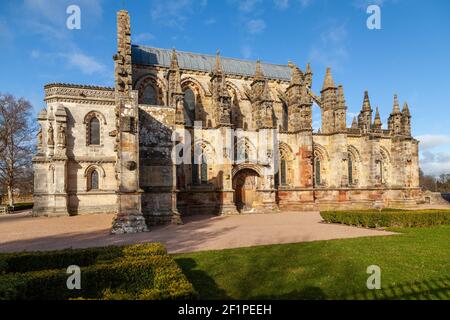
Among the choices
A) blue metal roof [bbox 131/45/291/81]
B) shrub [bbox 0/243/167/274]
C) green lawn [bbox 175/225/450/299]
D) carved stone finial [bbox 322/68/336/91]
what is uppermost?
blue metal roof [bbox 131/45/291/81]

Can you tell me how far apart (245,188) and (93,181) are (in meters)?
14.7

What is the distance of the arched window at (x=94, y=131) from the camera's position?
28.5 meters

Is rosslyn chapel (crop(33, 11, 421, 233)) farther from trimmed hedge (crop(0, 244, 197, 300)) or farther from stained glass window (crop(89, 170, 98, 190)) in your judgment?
trimmed hedge (crop(0, 244, 197, 300))

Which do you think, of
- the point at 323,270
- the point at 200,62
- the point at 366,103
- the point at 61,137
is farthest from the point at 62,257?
the point at 366,103

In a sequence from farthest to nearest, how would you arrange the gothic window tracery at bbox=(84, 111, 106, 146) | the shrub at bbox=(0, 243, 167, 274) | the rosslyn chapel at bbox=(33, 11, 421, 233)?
the gothic window tracery at bbox=(84, 111, 106, 146), the rosslyn chapel at bbox=(33, 11, 421, 233), the shrub at bbox=(0, 243, 167, 274)

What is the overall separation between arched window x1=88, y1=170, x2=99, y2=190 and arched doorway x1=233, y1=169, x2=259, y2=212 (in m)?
13.6

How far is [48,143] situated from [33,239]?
14752 mm

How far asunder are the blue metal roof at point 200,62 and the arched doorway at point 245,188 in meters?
13.6

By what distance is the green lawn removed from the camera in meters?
6.76

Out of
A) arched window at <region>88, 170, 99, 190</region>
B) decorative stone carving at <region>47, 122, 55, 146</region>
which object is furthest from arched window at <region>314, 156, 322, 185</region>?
decorative stone carving at <region>47, 122, 55, 146</region>

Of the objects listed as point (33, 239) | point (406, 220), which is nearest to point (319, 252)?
point (406, 220)

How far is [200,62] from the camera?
3353cm
